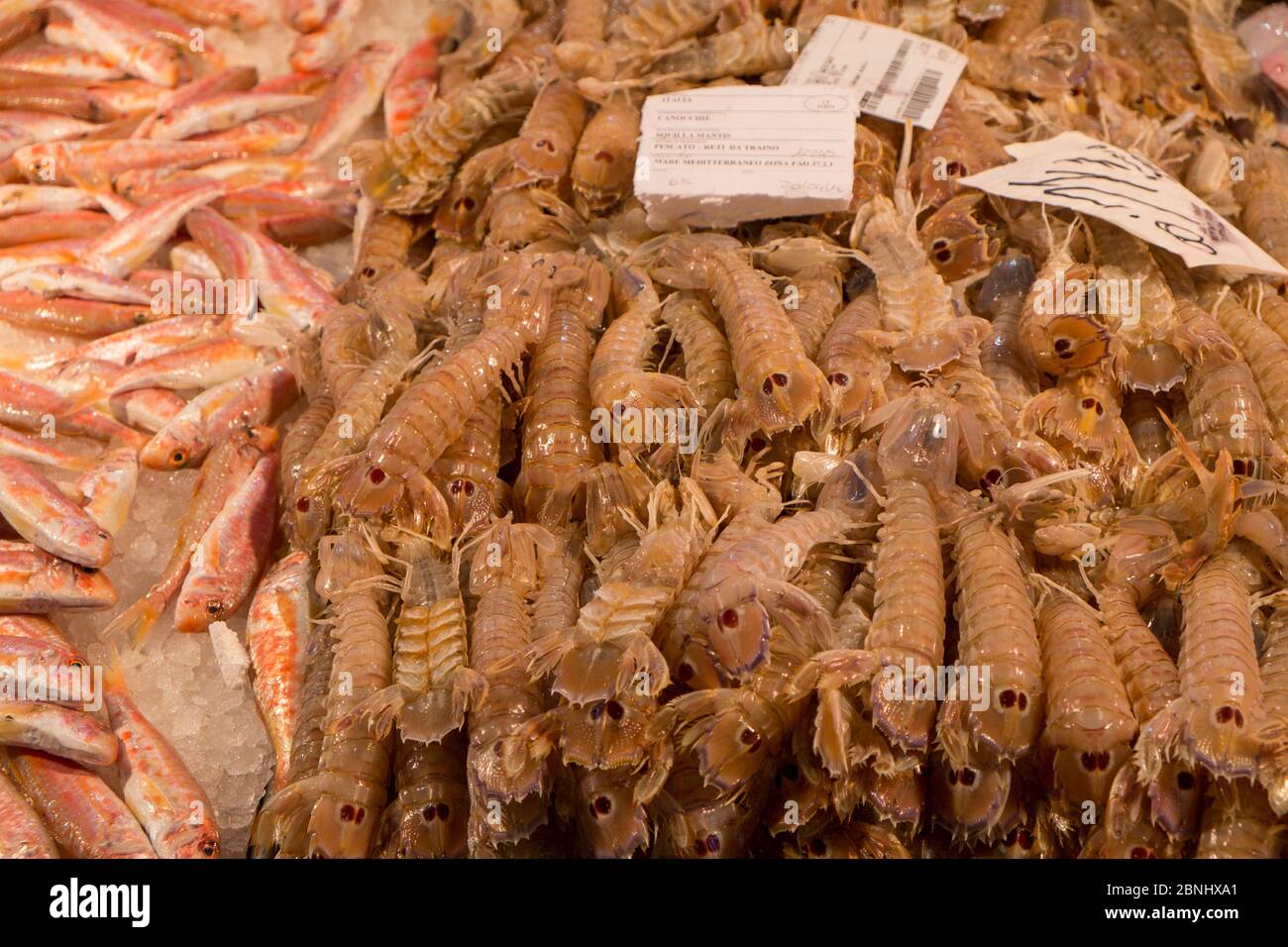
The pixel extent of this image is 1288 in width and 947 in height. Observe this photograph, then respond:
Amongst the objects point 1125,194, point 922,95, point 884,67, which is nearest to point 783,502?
point 1125,194

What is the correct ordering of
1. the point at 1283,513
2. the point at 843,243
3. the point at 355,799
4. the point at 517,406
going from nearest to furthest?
the point at 355,799, the point at 1283,513, the point at 517,406, the point at 843,243

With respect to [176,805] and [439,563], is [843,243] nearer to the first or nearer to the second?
[439,563]

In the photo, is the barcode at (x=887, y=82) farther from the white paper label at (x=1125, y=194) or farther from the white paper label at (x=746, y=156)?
the white paper label at (x=1125, y=194)

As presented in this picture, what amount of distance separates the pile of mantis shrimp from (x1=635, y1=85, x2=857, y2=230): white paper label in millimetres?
120

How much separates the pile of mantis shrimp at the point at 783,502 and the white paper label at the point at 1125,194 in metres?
0.08

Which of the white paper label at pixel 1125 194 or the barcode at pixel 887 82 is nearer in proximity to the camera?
the white paper label at pixel 1125 194

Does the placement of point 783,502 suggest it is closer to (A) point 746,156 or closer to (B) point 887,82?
(A) point 746,156

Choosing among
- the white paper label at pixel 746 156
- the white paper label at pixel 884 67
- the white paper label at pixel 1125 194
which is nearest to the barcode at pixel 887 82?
the white paper label at pixel 884 67

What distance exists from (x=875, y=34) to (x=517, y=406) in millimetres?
1913

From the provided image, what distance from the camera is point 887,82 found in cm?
352

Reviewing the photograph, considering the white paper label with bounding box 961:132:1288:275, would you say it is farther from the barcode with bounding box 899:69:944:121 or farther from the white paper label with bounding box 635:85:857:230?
the white paper label with bounding box 635:85:857:230

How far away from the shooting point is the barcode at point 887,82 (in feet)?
11.4
